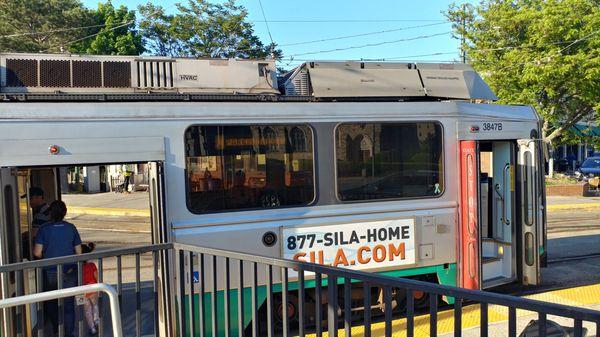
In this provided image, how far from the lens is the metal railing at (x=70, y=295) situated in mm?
2674

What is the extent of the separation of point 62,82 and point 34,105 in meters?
0.85

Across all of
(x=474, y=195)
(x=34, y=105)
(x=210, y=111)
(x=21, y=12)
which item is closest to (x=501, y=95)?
(x=474, y=195)

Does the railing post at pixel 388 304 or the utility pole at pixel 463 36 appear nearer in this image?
the railing post at pixel 388 304

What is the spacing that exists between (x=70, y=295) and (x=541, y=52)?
65.4 feet

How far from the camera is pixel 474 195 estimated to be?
564cm

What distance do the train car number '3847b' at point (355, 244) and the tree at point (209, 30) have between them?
24031 millimetres

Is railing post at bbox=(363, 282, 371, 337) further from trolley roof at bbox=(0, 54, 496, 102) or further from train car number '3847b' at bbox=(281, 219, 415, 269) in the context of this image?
trolley roof at bbox=(0, 54, 496, 102)

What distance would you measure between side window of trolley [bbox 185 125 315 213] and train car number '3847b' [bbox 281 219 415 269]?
1.28 ft

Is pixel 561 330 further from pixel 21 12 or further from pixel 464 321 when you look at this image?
pixel 21 12

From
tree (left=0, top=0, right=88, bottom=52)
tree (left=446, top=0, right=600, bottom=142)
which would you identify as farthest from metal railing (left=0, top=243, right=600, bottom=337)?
tree (left=0, top=0, right=88, bottom=52)

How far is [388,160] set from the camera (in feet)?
18.0

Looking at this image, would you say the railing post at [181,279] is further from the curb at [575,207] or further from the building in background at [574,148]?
the building in background at [574,148]

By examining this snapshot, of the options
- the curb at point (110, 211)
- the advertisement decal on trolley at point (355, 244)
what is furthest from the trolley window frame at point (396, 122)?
the curb at point (110, 211)

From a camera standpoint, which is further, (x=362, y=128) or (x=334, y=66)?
(x=334, y=66)
